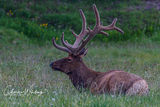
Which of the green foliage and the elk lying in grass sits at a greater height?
the elk lying in grass

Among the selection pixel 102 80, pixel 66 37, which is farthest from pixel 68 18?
pixel 102 80

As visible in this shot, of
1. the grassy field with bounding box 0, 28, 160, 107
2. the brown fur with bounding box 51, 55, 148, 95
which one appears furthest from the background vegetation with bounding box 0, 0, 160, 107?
the brown fur with bounding box 51, 55, 148, 95

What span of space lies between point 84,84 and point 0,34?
8.85 metres

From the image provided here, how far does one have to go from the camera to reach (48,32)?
54.0 feet

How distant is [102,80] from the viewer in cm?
777

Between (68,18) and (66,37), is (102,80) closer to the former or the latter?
(66,37)

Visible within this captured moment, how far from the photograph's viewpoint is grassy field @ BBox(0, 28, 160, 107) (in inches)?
237

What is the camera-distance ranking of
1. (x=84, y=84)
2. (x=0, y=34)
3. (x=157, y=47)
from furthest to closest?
(x=0, y=34) < (x=157, y=47) < (x=84, y=84)

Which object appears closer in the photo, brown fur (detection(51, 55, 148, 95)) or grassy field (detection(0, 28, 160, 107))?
grassy field (detection(0, 28, 160, 107))

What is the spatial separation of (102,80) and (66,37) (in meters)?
7.84

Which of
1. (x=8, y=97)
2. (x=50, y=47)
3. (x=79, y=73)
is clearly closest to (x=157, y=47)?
(x=50, y=47)

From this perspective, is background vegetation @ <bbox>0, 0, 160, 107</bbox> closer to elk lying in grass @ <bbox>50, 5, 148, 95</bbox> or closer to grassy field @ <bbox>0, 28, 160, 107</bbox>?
grassy field @ <bbox>0, 28, 160, 107</bbox>

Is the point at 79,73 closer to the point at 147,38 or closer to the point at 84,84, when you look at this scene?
the point at 84,84

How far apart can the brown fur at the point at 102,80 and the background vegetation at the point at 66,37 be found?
0.95 ft
